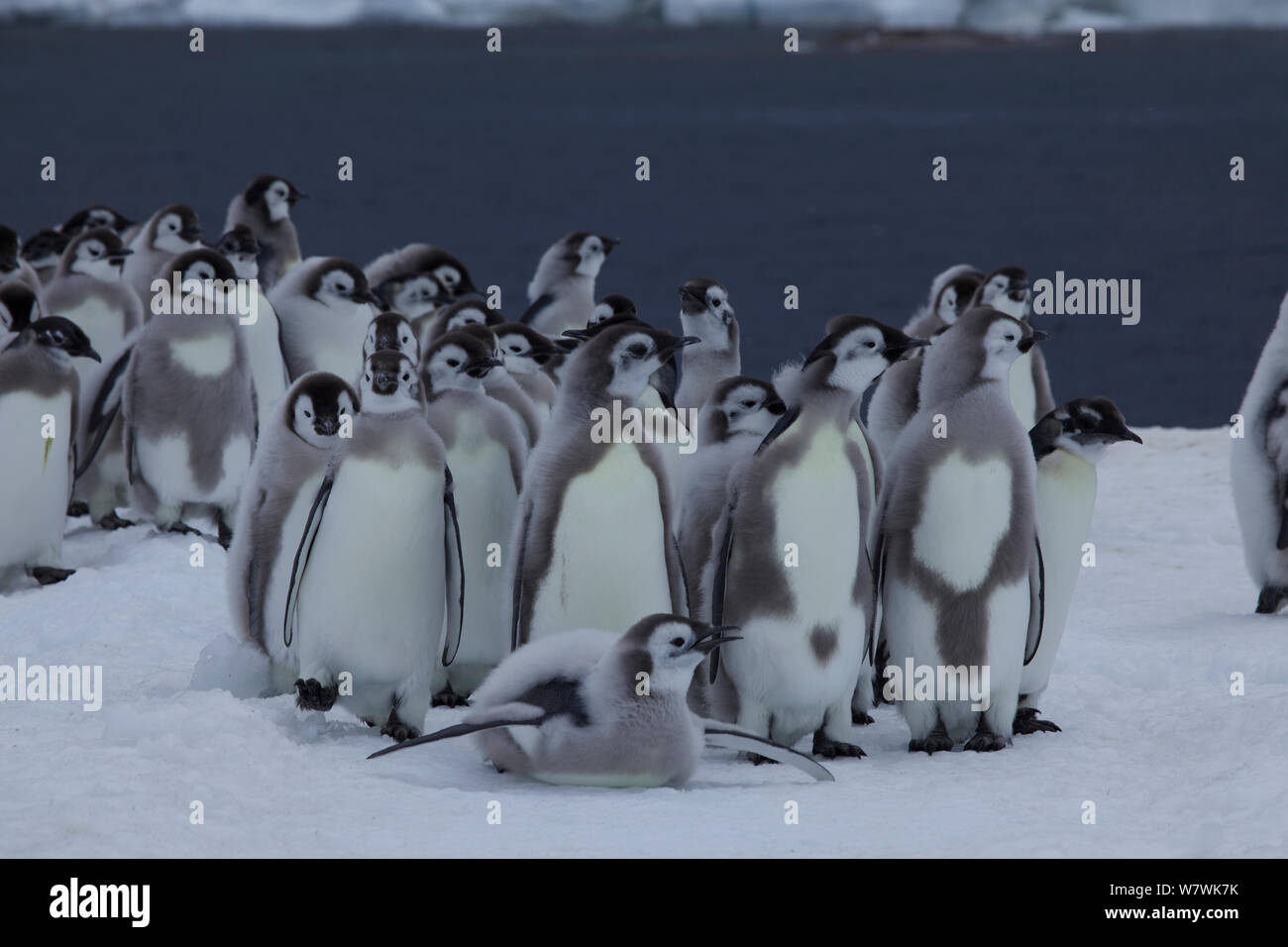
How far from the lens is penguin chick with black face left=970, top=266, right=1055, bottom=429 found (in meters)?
5.87

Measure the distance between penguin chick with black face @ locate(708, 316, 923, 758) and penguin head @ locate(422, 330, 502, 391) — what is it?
2.41 ft

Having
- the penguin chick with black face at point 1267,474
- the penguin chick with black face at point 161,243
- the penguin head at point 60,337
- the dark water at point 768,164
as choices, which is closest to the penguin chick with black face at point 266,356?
the penguin head at point 60,337

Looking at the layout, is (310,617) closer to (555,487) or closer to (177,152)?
(555,487)

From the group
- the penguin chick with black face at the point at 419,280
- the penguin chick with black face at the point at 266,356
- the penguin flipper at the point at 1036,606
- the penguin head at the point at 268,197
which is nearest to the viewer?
the penguin flipper at the point at 1036,606

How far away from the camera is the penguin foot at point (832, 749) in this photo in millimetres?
3438

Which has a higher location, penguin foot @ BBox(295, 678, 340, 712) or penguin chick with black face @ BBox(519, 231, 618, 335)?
penguin chick with black face @ BBox(519, 231, 618, 335)

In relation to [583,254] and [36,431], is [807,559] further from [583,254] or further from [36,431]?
[583,254]

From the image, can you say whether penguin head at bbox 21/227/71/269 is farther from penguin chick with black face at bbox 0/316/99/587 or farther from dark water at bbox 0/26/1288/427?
dark water at bbox 0/26/1288/427

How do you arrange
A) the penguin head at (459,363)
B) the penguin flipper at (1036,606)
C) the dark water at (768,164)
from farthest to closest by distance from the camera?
the dark water at (768,164)
the penguin head at (459,363)
the penguin flipper at (1036,606)

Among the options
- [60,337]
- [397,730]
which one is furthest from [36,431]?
[397,730]

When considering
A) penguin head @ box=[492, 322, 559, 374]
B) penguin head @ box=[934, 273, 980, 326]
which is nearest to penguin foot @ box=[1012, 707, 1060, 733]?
penguin head @ box=[492, 322, 559, 374]

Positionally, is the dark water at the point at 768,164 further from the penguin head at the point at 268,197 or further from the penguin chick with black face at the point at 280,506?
the penguin chick with black face at the point at 280,506

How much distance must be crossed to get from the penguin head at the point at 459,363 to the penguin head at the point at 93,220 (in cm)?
508
